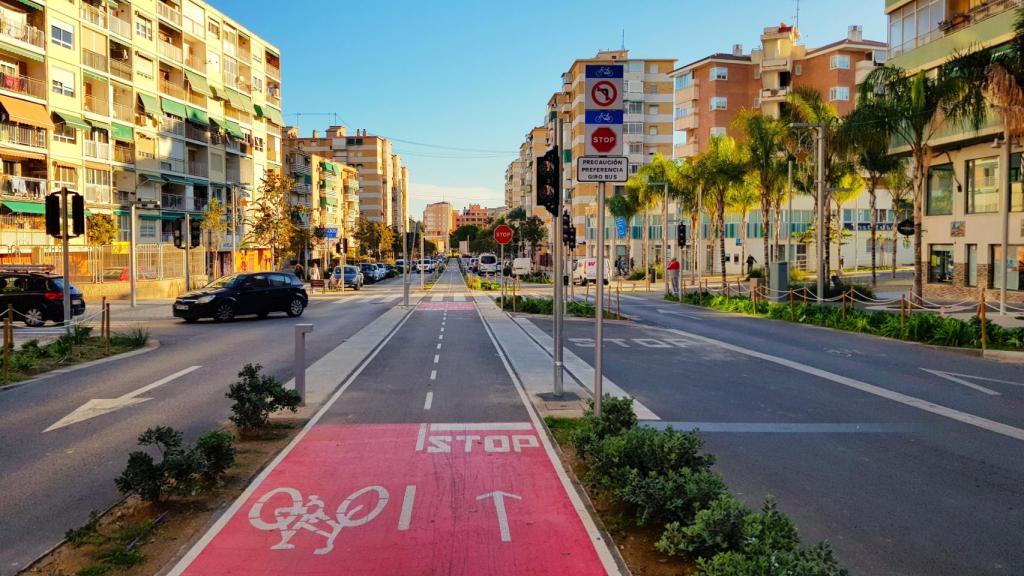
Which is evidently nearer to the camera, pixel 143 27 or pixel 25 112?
pixel 25 112

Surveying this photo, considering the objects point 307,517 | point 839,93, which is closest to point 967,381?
point 307,517

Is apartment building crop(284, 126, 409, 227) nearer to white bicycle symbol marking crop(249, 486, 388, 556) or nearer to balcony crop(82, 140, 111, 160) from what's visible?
balcony crop(82, 140, 111, 160)

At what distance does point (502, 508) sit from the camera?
20.9ft

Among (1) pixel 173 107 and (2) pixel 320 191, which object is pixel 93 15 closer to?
(1) pixel 173 107

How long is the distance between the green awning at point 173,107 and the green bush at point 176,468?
5249 cm

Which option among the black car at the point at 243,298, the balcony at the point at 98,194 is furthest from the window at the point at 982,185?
the balcony at the point at 98,194

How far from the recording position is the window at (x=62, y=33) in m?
42.3

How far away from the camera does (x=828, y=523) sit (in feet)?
20.4

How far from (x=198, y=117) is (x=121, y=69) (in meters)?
9.09

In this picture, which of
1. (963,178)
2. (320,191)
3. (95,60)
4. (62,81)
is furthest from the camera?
(320,191)

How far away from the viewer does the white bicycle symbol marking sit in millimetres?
5766

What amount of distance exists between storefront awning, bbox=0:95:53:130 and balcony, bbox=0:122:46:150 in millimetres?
536

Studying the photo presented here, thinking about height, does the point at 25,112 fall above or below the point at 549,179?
above

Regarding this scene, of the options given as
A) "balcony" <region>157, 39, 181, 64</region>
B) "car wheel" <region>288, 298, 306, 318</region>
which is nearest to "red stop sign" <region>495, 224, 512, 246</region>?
"car wheel" <region>288, 298, 306, 318</region>
